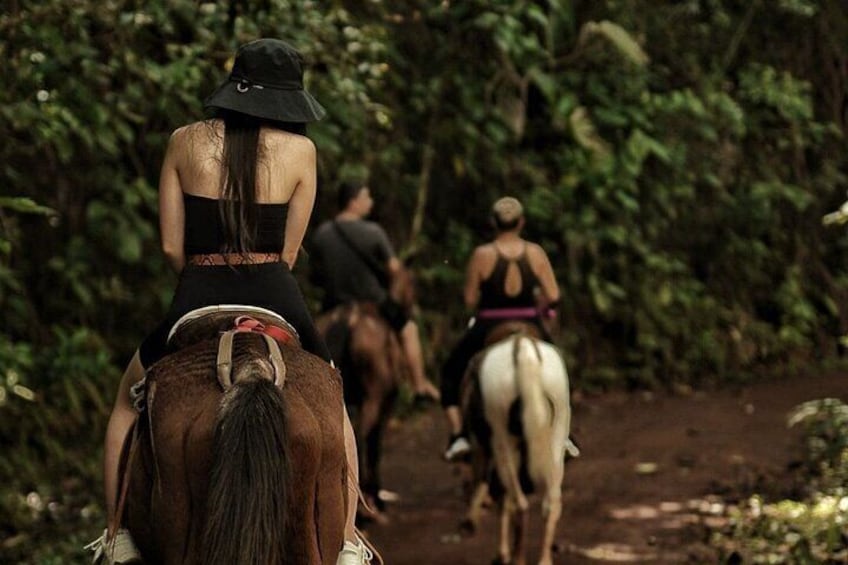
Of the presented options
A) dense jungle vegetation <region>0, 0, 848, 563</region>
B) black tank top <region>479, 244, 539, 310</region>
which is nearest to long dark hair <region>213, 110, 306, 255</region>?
dense jungle vegetation <region>0, 0, 848, 563</region>

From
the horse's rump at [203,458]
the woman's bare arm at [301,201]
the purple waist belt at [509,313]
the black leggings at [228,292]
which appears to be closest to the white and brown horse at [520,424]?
the purple waist belt at [509,313]

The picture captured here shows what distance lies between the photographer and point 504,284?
877cm

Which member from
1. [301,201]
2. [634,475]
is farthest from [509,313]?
[301,201]

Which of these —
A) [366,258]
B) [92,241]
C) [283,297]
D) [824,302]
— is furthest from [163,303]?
[824,302]

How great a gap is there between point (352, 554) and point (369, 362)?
16.1ft

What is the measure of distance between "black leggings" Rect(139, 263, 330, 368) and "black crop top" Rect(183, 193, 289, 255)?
0.07 m

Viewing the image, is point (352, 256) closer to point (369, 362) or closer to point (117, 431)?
point (369, 362)

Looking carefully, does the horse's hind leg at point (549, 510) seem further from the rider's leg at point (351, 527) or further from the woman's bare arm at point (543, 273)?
the rider's leg at point (351, 527)

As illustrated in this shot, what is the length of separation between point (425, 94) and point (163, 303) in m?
4.34

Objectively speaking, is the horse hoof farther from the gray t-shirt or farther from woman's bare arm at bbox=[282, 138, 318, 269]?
woman's bare arm at bbox=[282, 138, 318, 269]

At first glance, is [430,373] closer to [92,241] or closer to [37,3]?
[92,241]

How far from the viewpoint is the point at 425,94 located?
586 inches

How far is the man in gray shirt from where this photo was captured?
9.55 metres

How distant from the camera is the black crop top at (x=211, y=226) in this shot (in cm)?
475
